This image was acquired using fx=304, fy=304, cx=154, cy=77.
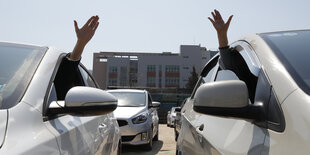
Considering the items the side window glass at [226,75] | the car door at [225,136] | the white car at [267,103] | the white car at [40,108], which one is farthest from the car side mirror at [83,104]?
the side window glass at [226,75]

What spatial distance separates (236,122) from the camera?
5.08 ft

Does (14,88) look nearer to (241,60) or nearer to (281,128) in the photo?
(281,128)

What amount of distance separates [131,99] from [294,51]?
23.0ft

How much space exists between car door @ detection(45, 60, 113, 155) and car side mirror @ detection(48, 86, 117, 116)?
8cm

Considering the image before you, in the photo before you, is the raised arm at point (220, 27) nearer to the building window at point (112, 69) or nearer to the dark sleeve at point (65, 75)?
the dark sleeve at point (65, 75)

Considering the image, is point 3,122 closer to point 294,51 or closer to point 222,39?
point 294,51

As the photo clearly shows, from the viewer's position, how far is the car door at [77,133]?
1465 millimetres

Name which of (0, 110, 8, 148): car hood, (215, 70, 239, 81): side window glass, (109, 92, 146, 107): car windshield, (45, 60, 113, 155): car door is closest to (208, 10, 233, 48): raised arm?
(215, 70, 239, 81): side window glass

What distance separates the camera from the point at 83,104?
58.5 inches

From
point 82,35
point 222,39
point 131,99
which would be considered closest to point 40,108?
point 82,35

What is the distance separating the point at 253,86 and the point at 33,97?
1.19 metres

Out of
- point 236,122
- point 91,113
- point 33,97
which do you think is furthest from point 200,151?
point 33,97

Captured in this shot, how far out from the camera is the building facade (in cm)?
6894

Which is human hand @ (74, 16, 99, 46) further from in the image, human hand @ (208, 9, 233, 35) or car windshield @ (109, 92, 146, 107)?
car windshield @ (109, 92, 146, 107)
